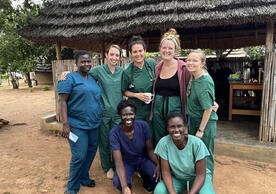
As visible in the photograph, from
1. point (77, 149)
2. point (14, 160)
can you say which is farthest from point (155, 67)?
point (14, 160)

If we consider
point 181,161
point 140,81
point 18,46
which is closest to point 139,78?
point 140,81

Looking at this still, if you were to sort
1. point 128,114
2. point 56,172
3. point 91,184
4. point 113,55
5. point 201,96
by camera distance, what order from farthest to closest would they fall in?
1. point 56,172
2. point 91,184
3. point 113,55
4. point 128,114
5. point 201,96

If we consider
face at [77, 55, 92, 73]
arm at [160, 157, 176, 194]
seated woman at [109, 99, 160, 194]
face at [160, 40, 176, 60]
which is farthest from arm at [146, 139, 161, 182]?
face at [77, 55, 92, 73]

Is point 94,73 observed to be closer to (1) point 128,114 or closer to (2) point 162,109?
(1) point 128,114

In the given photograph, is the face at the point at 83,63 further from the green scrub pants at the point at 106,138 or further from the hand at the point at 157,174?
the hand at the point at 157,174

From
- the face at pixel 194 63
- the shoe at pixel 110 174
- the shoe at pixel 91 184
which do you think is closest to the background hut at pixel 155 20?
the face at pixel 194 63

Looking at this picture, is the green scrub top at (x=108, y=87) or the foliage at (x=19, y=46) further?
the foliage at (x=19, y=46)

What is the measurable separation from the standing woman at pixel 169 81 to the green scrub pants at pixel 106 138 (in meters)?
0.67

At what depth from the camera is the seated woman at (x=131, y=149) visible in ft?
8.18

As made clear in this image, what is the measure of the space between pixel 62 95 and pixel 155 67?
120 centimetres

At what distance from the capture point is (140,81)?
8.87 ft

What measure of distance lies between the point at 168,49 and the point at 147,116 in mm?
947

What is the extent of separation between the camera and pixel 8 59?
1409cm

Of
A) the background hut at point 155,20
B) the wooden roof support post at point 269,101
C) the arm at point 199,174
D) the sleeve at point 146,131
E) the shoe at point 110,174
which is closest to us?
the arm at point 199,174
